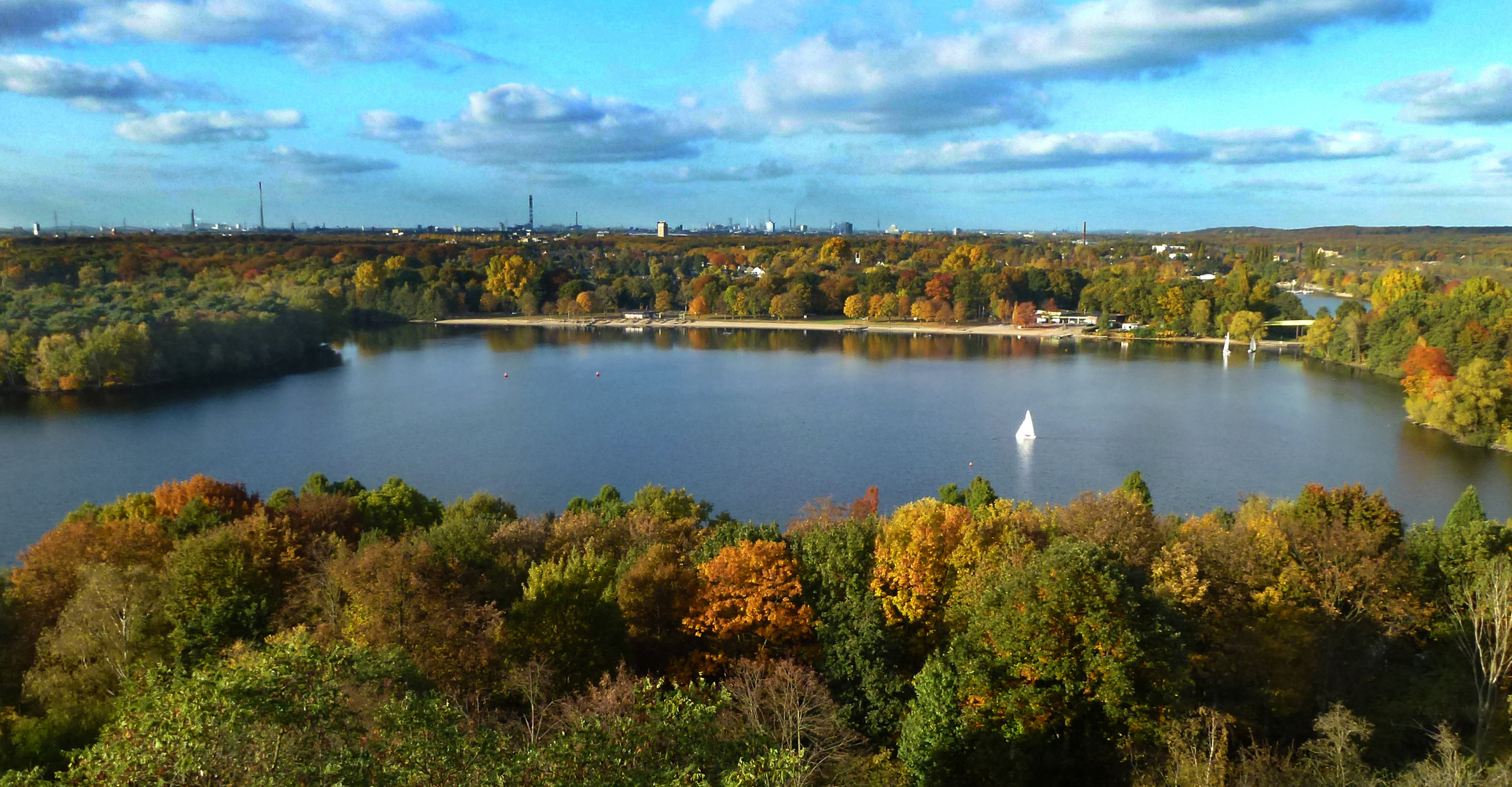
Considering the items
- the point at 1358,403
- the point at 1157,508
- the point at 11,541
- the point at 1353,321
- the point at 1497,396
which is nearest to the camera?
the point at 11,541

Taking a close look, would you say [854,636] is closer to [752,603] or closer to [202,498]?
[752,603]

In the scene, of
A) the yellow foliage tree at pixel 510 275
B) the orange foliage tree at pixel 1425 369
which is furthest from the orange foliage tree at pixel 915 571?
the yellow foliage tree at pixel 510 275

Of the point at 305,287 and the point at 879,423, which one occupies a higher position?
the point at 305,287

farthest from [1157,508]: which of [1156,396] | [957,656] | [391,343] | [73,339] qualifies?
[391,343]

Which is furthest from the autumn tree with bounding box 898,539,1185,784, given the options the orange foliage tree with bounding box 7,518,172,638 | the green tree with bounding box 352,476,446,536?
the green tree with bounding box 352,476,446,536

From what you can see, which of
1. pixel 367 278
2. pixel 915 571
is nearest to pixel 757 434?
pixel 915 571

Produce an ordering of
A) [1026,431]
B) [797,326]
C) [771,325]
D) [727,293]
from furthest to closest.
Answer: [727,293], [771,325], [797,326], [1026,431]

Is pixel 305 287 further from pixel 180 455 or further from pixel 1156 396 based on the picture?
pixel 1156 396
